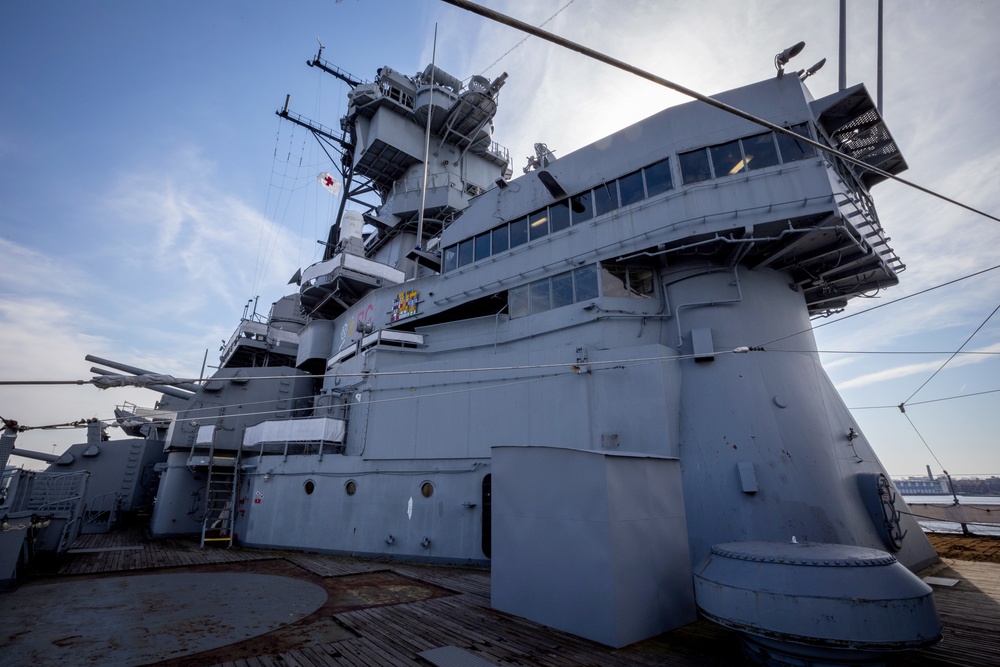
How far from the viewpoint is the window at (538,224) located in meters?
13.0

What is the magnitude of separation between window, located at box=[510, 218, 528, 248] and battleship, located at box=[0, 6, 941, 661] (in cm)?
9

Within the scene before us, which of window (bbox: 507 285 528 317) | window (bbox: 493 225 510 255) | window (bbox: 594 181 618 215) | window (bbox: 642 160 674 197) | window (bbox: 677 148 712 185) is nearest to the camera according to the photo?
window (bbox: 677 148 712 185)

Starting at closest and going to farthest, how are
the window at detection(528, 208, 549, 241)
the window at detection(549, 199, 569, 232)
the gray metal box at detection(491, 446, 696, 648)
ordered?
the gray metal box at detection(491, 446, 696, 648)
the window at detection(549, 199, 569, 232)
the window at detection(528, 208, 549, 241)

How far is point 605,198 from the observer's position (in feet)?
39.2

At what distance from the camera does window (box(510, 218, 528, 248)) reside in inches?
Result: 530

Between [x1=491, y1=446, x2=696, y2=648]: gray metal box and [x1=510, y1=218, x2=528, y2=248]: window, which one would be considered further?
[x1=510, y1=218, x2=528, y2=248]: window

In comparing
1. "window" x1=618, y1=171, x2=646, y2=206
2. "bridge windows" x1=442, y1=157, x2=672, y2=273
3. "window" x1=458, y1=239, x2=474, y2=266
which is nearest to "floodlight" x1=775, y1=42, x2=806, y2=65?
"bridge windows" x1=442, y1=157, x2=672, y2=273

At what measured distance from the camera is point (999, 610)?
636cm

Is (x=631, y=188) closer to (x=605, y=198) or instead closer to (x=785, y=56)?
(x=605, y=198)

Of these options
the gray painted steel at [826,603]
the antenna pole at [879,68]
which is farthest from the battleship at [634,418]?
the antenna pole at [879,68]

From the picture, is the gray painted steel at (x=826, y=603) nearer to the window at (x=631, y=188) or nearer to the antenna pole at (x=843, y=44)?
the window at (x=631, y=188)

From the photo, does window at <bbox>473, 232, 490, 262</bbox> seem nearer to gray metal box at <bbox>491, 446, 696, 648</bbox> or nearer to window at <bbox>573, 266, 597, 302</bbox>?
window at <bbox>573, 266, 597, 302</bbox>

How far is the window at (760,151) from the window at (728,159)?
0.15 meters

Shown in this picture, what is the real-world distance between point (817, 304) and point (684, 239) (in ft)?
19.7
